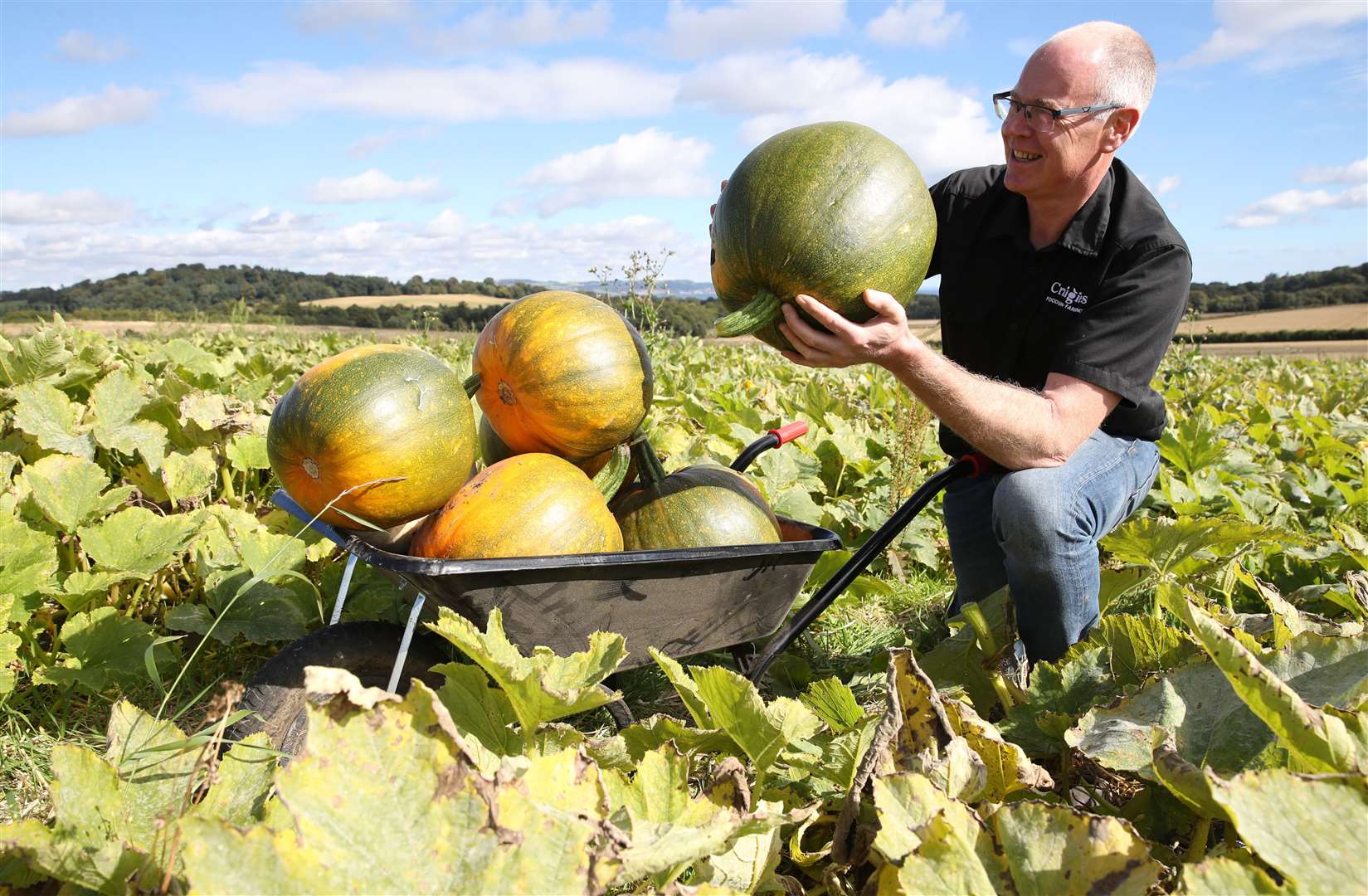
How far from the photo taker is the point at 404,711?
130 cm

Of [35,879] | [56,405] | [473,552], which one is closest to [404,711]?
[35,879]

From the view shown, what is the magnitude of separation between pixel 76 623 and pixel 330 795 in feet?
6.09

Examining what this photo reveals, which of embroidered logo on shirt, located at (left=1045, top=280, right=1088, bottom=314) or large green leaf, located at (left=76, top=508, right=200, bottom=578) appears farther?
embroidered logo on shirt, located at (left=1045, top=280, right=1088, bottom=314)

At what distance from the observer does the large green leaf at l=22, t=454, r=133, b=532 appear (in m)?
2.90

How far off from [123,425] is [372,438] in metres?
2.07

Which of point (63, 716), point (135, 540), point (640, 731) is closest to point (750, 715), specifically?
point (640, 731)

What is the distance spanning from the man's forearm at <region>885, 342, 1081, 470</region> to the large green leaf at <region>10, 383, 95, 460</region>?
3.01m

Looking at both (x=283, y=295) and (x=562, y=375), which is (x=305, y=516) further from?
(x=283, y=295)

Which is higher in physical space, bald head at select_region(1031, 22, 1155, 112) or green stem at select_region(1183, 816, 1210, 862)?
bald head at select_region(1031, 22, 1155, 112)

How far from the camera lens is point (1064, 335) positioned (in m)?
2.96

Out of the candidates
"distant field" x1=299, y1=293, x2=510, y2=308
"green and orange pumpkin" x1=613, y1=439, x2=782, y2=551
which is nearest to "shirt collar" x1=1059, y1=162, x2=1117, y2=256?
"green and orange pumpkin" x1=613, y1=439, x2=782, y2=551

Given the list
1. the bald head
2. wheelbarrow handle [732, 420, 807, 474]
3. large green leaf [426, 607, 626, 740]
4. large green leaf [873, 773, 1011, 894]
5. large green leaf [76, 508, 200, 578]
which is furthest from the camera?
wheelbarrow handle [732, 420, 807, 474]

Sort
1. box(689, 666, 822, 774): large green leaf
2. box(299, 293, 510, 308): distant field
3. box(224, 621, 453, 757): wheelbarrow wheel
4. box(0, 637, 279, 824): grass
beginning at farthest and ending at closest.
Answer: box(299, 293, 510, 308): distant field, box(0, 637, 279, 824): grass, box(224, 621, 453, 757): wheelbarrow wheel, box(689, 666, 822, 774): large green leaf

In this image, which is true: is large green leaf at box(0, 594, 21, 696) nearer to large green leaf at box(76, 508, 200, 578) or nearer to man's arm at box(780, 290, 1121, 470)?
large green leaf at box(76, 508, 200, 578)
